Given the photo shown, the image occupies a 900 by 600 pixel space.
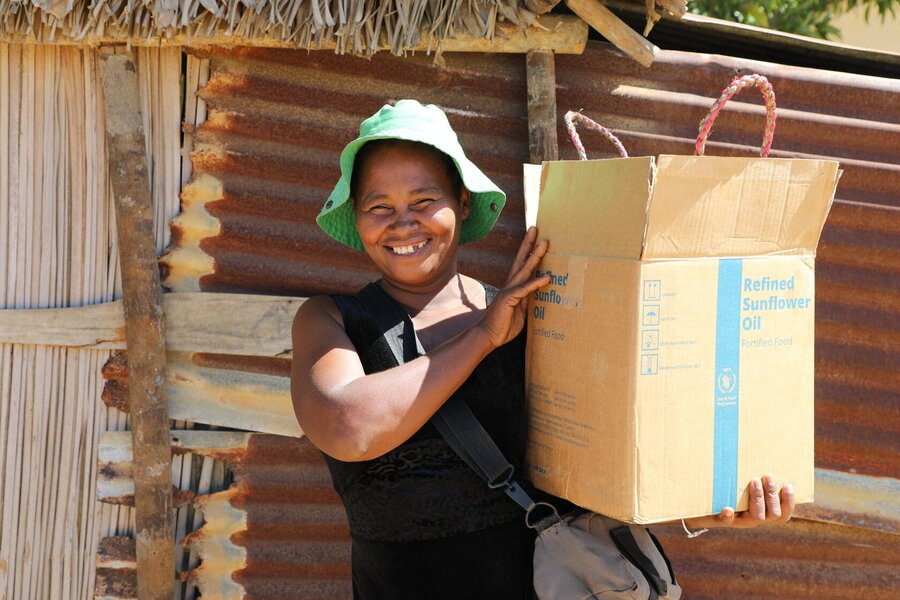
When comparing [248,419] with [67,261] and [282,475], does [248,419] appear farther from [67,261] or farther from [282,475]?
[67,261]

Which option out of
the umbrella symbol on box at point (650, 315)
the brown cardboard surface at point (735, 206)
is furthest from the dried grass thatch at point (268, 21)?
the umbrella symbol on box at point (650, 315)

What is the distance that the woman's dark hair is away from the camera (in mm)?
1884

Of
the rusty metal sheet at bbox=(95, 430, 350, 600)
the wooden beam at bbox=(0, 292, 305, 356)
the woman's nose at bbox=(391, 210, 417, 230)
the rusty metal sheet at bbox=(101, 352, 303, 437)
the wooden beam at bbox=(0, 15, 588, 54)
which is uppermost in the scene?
the wooden beam at bbox=(0, 15, 588, 54)

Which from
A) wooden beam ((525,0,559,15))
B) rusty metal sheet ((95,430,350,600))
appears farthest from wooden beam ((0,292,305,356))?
wooden beam ((525,0,559,15))

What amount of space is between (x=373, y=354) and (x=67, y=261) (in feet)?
4.72

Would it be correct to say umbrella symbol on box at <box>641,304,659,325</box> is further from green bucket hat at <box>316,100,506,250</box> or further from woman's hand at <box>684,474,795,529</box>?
green bucket hat at <box>316,100,506,250</box>

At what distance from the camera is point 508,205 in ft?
9.25

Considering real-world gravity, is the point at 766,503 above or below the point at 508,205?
below

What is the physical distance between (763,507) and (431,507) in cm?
65

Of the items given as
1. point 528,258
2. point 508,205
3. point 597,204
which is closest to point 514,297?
point 528,258

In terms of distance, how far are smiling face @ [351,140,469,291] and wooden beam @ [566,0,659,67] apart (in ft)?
3.32

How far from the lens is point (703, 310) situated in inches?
61.5

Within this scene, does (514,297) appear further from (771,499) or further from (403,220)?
(771,499)

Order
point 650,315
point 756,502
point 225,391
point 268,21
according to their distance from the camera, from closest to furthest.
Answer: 1. point 650,315
2. point 756,502
3. point 268,21
4. point 225,391
